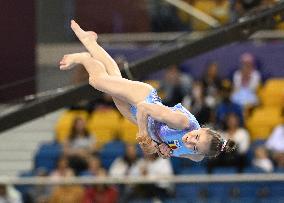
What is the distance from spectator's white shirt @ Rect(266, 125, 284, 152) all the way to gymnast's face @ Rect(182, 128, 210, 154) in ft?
15.9

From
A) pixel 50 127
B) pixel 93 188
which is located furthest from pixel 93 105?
pixel 93 188

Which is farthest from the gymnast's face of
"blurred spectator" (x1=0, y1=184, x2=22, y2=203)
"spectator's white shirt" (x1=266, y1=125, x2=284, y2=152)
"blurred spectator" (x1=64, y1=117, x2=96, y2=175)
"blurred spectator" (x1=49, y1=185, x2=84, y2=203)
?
"spectator's white shirt" (x1=266, y1=125, x2=284, y2=152)

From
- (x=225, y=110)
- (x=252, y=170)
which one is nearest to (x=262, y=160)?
(x=252, y=170)

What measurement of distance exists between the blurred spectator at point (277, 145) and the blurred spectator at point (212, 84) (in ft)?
3.83

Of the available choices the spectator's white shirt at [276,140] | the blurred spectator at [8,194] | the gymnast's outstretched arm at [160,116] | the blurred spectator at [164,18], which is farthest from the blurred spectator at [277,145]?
the gymnast's outstretched arm at [160,116]

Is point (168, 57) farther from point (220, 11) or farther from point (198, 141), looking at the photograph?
point (220, 11)

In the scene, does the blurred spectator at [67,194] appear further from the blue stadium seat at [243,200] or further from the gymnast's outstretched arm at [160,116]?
the gymnast's outstretched arm at [160,116]

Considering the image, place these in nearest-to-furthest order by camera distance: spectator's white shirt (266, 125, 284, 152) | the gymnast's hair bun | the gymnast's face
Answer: the gymnast's face
the gymnast's hair bun
spectator's white shirt (266, 125, 284, 152)

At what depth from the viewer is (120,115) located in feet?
50.7

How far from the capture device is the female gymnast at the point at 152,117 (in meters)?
9.20

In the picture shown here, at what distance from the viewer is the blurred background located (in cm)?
1191

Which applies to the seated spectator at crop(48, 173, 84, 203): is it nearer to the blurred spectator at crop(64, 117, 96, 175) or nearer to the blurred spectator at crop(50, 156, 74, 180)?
the blurred spectator at crop(50, 156, 74, 180)

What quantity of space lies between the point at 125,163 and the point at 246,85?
275cm

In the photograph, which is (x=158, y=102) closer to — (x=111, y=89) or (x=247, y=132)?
(x=111, y=89)
